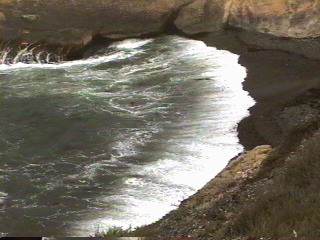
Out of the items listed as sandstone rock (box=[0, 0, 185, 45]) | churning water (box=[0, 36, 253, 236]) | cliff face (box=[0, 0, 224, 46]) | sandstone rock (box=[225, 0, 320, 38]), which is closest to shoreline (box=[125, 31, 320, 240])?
churning water (box=[0, 36, 253, 236])

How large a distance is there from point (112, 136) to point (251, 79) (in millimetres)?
7061

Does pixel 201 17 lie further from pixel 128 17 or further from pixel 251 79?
pixel 251 79

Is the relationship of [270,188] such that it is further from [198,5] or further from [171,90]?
[198,5]

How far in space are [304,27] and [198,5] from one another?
238 inches

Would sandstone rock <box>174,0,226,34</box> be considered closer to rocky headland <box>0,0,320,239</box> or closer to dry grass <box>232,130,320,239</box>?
rocky headland <box>0,0,320,239</box>

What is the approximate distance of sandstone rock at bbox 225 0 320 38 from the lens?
2453cm

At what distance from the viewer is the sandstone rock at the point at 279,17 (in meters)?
24.5

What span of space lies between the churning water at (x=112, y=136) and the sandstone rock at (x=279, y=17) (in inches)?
118

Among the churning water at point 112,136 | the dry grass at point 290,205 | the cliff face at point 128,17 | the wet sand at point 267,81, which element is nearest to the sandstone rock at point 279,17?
the cliff face at point 128,17

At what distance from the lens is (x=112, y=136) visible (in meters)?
14.8

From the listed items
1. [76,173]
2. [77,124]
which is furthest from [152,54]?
[76,173]

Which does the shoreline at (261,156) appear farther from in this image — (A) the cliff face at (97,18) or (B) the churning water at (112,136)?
(A) the cliff face at (97,18)

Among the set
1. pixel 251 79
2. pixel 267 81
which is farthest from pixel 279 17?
pixel 267 81

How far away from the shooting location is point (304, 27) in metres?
24.6
